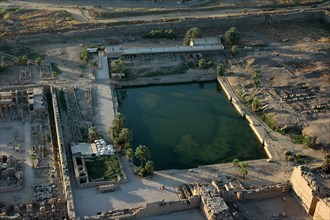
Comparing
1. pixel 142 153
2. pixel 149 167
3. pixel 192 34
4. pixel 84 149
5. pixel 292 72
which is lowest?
pixel 149 167

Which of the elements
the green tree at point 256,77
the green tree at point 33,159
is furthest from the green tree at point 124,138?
the green tree at point 256,77

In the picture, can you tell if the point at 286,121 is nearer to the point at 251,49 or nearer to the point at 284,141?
the point at 284,141

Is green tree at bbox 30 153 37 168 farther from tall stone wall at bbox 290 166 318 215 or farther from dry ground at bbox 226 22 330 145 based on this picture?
dry ground at bbox 226 22 330 145

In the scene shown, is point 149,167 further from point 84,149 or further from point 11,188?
point 11,188

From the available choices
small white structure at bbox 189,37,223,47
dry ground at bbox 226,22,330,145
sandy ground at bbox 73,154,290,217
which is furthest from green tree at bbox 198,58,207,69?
sandy ground at bbox 73,154,290,217

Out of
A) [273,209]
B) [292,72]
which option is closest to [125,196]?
[273,209]

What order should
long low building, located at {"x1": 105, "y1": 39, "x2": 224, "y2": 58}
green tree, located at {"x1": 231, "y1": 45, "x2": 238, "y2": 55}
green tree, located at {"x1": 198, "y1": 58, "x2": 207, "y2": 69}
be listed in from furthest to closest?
green tree, located at {"x1": 231, "y1": 45, "x2": 238, "y2": 55} < long low building, located at {"x1": 105, "y1": 39, "x2": 224, "y2": 58} < green tree, located at {"x1": 198, "y1": 58, "x2": 207, "y2": 69}
